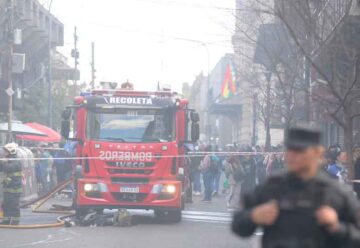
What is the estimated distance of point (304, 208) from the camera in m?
4.84

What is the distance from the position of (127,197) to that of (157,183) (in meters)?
0.66

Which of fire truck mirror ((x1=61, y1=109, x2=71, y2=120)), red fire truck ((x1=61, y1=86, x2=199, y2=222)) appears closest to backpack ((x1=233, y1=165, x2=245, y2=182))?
red fire truck ((x1=61, y1=86, x2=199, y2=222))

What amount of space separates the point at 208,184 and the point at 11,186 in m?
9.34

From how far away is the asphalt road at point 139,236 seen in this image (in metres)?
14.2

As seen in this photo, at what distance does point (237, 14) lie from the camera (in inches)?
829

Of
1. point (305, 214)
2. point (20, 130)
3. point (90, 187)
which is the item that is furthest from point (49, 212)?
point (305, 214)

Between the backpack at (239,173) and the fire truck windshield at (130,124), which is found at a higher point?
the fire truck windshield at (130,124)

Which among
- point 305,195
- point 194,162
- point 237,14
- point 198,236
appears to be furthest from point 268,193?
point 194,162

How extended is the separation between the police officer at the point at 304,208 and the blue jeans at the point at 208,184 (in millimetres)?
→ 20034

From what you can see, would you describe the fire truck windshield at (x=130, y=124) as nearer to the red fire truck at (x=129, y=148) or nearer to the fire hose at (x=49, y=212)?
the red fire truck at (x=129, y=148)

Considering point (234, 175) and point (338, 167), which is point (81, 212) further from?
point (234, 175)

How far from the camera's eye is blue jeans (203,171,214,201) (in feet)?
82.1

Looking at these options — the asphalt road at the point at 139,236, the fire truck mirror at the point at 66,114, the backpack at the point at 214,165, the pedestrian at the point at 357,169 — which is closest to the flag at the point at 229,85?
the backpack at the point at 214,165

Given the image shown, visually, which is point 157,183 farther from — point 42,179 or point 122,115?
point 42,179
